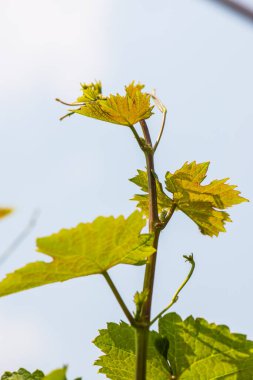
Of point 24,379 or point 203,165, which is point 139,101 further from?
point 24,379

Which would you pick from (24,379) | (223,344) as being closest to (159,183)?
(223,344)

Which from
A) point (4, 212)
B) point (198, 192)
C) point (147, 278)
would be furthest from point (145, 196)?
point (4, 212)

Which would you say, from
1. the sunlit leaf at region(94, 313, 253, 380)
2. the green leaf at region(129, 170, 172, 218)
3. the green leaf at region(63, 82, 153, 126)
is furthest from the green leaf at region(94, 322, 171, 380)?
the green leaf at region(63, 82, 153, 126)

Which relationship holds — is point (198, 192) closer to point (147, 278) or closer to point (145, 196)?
point (145, 196)

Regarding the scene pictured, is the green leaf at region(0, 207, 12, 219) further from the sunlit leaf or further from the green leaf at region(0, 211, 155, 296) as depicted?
the sunlit leaf

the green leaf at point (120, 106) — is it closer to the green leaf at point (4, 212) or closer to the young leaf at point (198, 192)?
the young leaf at point (198, 192)

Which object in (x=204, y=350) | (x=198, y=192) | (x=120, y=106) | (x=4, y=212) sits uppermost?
(x=120, y=106)
